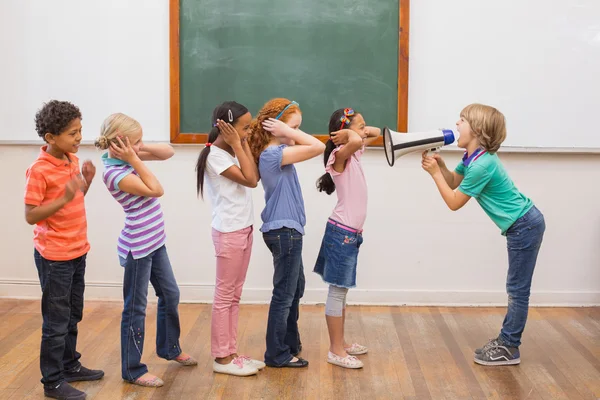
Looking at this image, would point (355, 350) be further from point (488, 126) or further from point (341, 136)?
point (488, 126)

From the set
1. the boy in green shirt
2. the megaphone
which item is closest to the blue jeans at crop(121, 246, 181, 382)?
the megaphone

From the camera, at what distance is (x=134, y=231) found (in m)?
3.00

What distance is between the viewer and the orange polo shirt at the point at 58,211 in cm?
279

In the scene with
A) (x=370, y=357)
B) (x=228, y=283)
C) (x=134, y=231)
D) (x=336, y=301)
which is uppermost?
(x=134, y=231)

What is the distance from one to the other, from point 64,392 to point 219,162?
1.11 m

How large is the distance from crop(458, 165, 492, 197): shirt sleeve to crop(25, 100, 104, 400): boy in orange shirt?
62.4 inches

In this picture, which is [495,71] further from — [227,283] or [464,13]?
[227,283]

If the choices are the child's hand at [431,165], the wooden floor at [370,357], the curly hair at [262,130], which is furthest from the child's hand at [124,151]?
the child's hand at [431,165]

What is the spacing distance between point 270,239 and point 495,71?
1.82 m

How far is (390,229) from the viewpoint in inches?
169

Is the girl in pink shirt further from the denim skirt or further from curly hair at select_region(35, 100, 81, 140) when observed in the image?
curly hair at select_region(35, 100, 81, 140)

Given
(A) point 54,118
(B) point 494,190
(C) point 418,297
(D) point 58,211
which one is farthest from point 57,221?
(C) point 418,297

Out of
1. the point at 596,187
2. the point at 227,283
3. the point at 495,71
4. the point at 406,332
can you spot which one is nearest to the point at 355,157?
the point at 227,283

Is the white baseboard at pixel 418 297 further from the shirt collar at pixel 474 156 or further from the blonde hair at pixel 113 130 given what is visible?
the blonde hair at pixel 113 130
